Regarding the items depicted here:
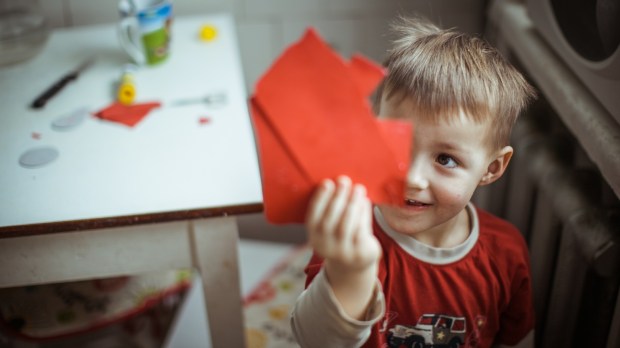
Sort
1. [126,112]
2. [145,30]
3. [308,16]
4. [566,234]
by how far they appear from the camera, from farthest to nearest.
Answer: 1. [308,16]
2. [145,30]
3. [126,112]
4. [566,234]

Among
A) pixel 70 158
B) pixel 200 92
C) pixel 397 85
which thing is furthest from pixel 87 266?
pixel 397 85

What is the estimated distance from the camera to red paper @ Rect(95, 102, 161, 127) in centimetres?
102

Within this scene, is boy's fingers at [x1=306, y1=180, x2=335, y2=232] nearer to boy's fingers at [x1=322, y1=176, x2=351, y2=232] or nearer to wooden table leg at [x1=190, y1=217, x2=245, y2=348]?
boy's fingers at [x1=322, y1=176, x2=351, y2=232]

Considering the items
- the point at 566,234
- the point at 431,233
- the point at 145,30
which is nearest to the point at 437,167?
the point at 431,233

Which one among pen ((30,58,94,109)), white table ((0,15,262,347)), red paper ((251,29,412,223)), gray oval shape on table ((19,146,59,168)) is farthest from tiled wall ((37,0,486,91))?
red paper ((251,29,412,223))

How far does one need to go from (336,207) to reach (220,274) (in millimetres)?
419

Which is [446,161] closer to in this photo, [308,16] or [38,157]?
[38,157]

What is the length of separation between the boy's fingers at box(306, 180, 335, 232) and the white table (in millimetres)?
283

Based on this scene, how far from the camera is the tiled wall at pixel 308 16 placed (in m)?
1.41

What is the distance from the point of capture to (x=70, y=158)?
0.93 m

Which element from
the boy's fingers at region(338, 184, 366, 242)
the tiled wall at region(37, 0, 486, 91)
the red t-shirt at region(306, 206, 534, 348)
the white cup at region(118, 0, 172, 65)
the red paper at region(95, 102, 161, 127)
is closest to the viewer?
the boy's fingers at region(338, 184, 366, 242)

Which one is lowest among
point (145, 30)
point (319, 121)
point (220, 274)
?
point (220, 274)

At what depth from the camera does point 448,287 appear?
763 millimetres

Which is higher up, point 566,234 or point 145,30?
A: point 145,30
